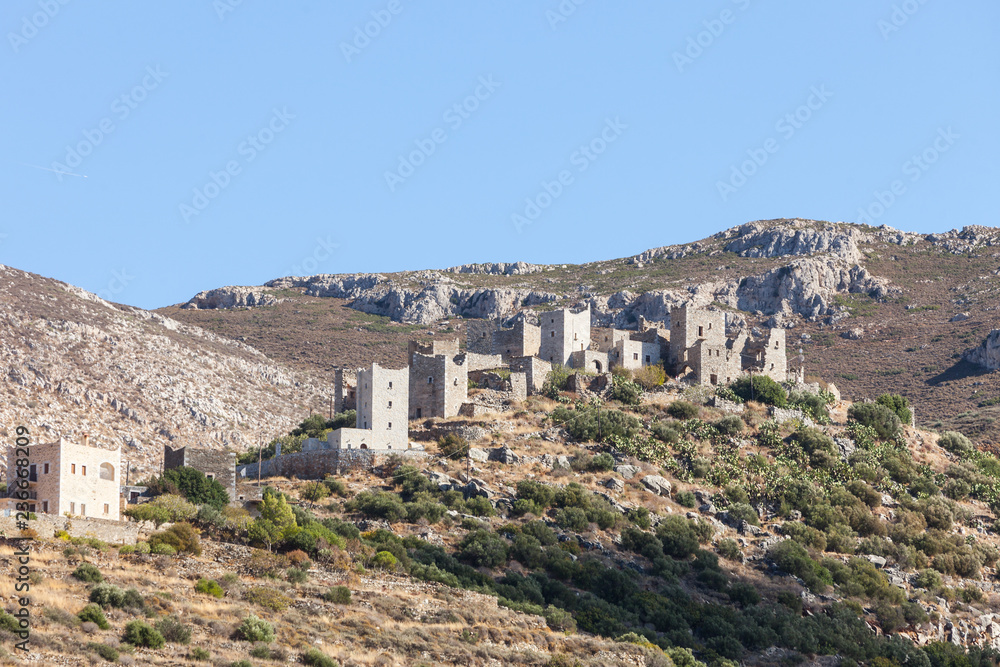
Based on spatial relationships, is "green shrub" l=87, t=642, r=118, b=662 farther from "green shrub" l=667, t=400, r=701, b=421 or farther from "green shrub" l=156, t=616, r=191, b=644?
"green shrub" l=667, t=400, r=701, b=421

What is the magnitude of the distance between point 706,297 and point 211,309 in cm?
5670

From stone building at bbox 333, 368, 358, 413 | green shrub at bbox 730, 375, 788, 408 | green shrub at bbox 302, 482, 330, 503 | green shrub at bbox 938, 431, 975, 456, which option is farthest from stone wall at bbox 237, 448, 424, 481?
green shrub at bbox 938, 431, 975, 456

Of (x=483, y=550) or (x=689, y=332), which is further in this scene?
(x=689, y=332)

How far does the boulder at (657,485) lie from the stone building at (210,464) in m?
20.5

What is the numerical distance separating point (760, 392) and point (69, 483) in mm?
41537

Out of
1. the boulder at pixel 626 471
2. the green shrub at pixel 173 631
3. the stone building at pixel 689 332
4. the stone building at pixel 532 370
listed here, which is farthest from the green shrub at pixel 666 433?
the green shrub at pixel 173 631

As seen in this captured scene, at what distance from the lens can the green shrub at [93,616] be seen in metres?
32.8

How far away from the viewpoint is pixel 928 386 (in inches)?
4294

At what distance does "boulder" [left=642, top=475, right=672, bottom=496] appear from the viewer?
64062 mm

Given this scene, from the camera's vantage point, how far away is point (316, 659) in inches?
1342

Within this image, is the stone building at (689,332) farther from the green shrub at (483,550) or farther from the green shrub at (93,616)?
the green shrub at (93,616)

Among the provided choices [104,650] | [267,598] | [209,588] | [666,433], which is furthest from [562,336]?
[104,650]

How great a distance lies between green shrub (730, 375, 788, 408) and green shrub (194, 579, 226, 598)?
136 ft

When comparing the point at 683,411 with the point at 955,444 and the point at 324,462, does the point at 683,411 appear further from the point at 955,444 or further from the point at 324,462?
the point at 324,462
